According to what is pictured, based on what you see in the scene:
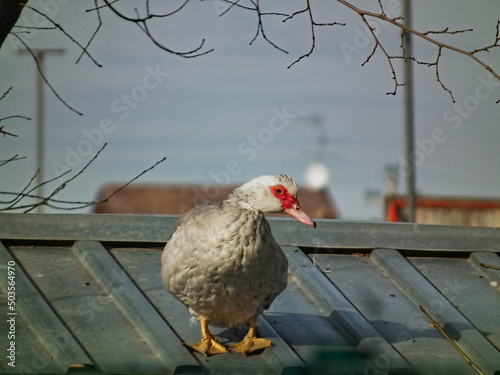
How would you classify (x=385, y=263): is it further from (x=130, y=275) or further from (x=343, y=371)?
(x=343, y=371)

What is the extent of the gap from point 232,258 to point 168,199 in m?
29.7

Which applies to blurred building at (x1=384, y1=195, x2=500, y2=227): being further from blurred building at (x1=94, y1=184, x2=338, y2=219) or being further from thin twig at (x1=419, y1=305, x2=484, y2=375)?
thin twig at (x1=419, y1=305, x2=484, y2=375)

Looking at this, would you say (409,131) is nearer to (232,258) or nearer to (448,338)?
(448,338)

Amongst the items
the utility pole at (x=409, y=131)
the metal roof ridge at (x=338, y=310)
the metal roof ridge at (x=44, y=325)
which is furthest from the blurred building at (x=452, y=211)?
the metal roof ridge at (x=44, y=325)

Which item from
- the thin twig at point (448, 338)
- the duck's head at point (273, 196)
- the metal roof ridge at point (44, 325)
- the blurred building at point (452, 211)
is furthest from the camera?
the blurred building at point (452, 211)

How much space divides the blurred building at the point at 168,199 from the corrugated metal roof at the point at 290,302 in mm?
25801

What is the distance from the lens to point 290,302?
629 cm

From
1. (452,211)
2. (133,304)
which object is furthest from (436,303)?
(452,211)

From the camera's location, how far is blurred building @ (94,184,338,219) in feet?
110

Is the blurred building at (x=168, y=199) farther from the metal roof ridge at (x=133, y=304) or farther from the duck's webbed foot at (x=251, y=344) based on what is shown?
the duck's webbed foot at (x=251, y=344)

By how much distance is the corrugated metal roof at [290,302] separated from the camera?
536 cm

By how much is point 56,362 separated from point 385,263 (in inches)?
113

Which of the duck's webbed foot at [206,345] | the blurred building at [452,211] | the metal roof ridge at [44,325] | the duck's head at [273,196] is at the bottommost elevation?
the blurred building at [452,211]

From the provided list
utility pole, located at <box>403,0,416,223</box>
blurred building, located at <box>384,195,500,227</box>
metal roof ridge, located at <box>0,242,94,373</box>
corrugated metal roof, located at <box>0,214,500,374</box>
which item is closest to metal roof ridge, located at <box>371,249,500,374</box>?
corrugated metal roof, located at <box>0,214,500,374</box>
